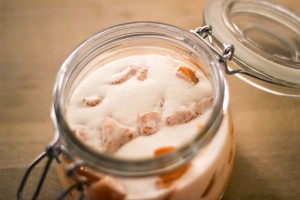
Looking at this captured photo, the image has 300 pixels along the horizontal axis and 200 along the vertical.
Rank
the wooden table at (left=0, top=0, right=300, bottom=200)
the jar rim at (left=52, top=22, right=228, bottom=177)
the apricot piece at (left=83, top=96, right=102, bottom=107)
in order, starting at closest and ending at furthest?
the jar rim at (left=52, top=22, right=228, bottom=177) < the apricot piece at (left=83, top=96, right=102, bottom=107) < the wooden table at (left=0, top=0, right=300, bottom=200)

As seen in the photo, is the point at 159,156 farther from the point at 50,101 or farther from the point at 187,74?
the point at 50,101

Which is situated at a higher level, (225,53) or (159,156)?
(225,53)

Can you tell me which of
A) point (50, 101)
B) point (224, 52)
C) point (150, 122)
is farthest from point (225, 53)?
point (50, 101)

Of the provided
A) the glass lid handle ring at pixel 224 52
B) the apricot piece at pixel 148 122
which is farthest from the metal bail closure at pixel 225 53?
the apricot piece at pixel 148 122

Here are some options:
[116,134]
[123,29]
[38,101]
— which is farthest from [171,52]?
[38,101]

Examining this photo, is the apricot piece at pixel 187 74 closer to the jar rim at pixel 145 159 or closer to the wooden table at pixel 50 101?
the jar rim at pixel 145 159

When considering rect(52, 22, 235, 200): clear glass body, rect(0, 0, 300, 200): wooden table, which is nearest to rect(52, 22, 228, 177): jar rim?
rect(52, 22, 235, 200): clear glass body

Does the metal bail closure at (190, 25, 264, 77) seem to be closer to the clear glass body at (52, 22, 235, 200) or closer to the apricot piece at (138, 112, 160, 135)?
the clear glass body at (52, 22, 235, 200)
